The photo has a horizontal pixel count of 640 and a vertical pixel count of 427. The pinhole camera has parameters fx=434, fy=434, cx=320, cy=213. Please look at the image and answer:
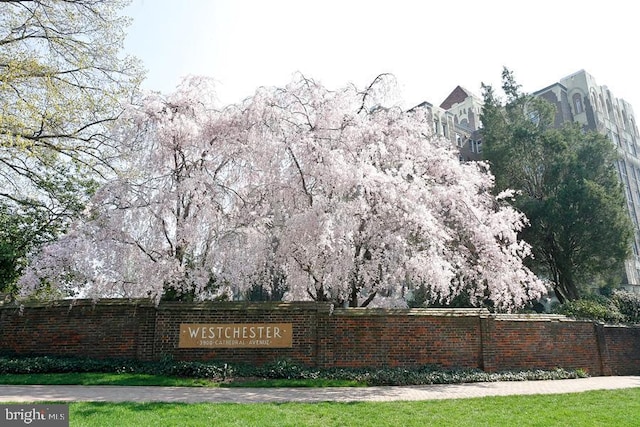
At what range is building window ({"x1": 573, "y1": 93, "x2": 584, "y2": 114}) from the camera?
42.7 meters

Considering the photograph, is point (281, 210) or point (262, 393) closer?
point (262, 393)

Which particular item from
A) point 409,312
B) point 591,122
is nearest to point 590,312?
point 409,312

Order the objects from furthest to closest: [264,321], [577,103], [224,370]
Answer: [577,103]
[264,321]
[224,370]

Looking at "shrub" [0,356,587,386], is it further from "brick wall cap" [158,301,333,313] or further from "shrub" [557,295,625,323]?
"shrub" [557,295,625,323]

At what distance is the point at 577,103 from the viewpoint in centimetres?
4303

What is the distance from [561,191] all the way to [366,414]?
64.7 ft

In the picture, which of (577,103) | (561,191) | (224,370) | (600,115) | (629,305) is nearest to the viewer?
(224,370)

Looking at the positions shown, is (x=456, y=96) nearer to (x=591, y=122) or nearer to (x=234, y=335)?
(x=591, y=122)

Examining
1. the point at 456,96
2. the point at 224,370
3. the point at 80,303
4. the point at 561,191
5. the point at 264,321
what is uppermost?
the point at 456,96

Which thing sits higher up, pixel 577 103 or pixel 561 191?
pixel 577 103

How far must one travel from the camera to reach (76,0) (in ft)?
44.6

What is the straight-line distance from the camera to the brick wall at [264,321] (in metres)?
12.6

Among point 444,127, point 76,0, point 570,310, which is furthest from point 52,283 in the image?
point 444,127

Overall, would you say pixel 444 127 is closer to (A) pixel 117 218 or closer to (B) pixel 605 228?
(B) pixel 605 228
